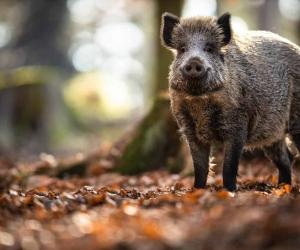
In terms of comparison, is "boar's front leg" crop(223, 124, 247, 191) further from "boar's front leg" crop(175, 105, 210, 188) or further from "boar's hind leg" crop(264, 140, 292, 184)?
"boar's hind leg" crop(264, 140, 292, 184)

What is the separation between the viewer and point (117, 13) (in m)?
44.6

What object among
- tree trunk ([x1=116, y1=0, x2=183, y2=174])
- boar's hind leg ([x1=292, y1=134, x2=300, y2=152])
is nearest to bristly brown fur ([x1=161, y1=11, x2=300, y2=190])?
boar's hind leg ([x1=292, y1=134, x2=300, y2=152])

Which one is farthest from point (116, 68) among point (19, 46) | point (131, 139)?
A: point (131, 139)

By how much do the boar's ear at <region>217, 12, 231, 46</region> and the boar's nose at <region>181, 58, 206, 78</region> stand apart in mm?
792

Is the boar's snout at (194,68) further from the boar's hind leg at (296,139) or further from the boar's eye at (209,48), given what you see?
the boar's hind leg at (296,139)

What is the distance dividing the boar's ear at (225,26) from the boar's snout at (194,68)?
0.79m

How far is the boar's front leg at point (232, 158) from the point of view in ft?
23.5

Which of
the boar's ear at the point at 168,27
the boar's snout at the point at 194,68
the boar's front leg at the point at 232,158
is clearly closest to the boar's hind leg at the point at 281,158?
the boar's front leg at the point at 232,158

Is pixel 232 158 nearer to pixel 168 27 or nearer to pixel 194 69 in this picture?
pixel 194 69

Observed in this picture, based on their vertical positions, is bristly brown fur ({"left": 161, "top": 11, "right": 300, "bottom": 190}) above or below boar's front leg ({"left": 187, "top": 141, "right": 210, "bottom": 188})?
above

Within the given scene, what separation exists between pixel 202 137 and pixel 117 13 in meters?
38.1

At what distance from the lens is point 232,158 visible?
7.19 meters

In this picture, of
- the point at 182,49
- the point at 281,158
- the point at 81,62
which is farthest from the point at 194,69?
the point at 81,62

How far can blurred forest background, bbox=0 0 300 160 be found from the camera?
1839 cm
